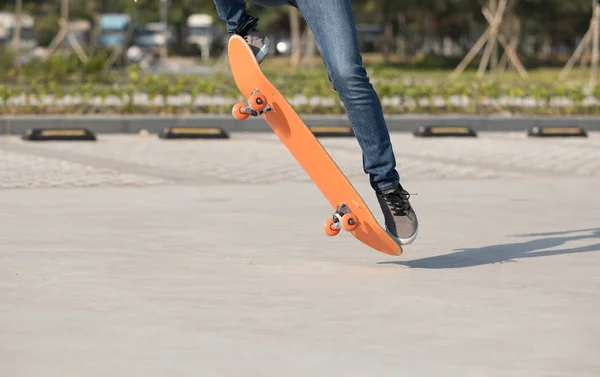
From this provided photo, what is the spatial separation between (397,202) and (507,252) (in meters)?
0.95

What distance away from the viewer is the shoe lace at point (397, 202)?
250 inches

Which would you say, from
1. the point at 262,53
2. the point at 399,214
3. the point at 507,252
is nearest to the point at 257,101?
the point at 262,53

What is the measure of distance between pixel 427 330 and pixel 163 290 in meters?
1.27

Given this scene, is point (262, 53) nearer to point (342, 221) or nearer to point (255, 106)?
point (255, 106)

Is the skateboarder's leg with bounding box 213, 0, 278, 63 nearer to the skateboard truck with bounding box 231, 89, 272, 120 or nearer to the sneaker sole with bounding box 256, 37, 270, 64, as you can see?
the sneaker sole with bounding box 256, 37, 270, 64

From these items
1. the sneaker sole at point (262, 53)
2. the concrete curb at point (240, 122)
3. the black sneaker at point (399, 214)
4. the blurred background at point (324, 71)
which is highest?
the sneaker sole at point (262, 53)

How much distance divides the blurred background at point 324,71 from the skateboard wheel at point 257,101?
0.72ft

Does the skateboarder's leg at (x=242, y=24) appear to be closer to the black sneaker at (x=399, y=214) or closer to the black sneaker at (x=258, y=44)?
the black sneaker at (x=258, y=44)

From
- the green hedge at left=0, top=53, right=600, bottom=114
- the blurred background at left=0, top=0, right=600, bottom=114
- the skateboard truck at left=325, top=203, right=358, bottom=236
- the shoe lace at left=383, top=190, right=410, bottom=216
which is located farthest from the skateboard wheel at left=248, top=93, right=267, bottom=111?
the green hedge at left=0, top=53, right=600, bottom=114

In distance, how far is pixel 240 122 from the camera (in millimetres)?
15891

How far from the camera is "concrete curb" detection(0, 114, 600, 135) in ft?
51.0

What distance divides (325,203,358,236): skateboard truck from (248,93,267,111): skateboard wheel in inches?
21.9

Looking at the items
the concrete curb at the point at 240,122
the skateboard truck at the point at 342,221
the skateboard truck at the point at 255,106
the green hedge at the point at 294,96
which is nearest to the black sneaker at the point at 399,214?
the skateboard truck at the point at 342,221

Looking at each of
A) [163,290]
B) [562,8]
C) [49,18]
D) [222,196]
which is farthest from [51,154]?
[49,18]
